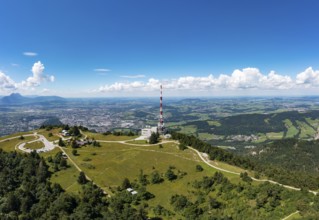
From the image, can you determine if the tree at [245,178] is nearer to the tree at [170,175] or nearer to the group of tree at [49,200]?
the tree at [170,175]

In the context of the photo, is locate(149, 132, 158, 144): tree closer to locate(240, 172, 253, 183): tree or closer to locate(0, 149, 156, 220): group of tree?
locate(0, 149, 156, 220): group of tree

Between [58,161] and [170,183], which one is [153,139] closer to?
[170,183]

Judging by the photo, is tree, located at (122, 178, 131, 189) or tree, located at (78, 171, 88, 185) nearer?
tree, located at (122, 178, 131, 189)

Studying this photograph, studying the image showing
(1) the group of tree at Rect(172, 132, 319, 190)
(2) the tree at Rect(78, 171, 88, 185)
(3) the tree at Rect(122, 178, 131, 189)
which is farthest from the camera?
(2) the tree at Rect(78, 171, 88, 185)

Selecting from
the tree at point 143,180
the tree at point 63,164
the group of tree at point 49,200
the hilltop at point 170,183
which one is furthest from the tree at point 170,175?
the tree at point 63,164

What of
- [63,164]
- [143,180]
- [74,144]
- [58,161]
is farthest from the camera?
[74,144]

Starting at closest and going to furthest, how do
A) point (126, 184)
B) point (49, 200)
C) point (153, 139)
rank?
point (49, 200), point (126, 184), point (153, 139)

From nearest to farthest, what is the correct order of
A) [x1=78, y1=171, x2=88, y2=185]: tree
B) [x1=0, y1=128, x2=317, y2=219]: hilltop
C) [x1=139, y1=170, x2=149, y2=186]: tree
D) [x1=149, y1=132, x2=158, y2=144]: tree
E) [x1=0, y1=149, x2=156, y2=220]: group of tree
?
[x1=0, y1=128, x2=317, y2=219]: hilltop < [x1=0, y1=149, x2=156, y2=220]: group of tree < [x1=78, y1=171, x2=88, y2=185]: tree < [x1=139, y1=170, x2=149, y2=186]: tree < [x1=149, y1=132, x2=158, y2=144]: tree

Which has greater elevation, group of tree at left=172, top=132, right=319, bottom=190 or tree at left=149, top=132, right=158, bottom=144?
tree at left=149, top=132, right=158, bottom=144

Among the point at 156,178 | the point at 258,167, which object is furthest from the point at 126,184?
the point at 258,167

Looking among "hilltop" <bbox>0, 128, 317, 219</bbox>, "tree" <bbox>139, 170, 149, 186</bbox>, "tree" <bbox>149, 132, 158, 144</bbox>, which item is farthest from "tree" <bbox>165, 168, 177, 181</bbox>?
"tree" <bbox>149, 132, 158, 144</bbox>

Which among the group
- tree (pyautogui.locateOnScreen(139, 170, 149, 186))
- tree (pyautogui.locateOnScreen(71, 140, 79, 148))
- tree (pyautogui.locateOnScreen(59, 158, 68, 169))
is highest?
tree (pyautogui.locateOnScreen(71, 140, 79, 148))
